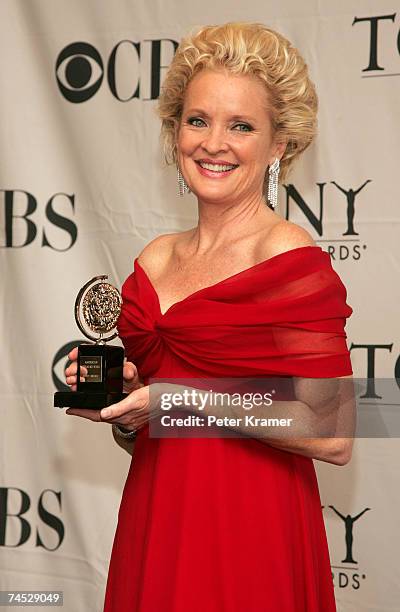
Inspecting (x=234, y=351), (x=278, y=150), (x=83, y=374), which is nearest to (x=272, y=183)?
(x=278, y=150)

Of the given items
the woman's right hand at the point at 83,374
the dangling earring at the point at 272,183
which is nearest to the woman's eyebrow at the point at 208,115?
the dangling earring at the point at 272,183

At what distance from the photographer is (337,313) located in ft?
4.87

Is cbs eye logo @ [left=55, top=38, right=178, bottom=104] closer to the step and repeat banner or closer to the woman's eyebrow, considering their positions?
the step and repeat banner

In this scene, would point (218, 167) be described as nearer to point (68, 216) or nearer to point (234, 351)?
point (234, 351)

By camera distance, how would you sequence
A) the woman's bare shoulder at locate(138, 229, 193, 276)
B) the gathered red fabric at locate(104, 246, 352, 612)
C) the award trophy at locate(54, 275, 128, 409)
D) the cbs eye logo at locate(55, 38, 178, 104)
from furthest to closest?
1. the cbs eye logo at locate(55, 38, 178, 104)
2. the woman's bare shoulder at locate(138, 229, 193, 276)
3. the award trophy at locate(54, 275, 128, 409)
4. the gathered red fabric at locate(104, 246, 352, 612)

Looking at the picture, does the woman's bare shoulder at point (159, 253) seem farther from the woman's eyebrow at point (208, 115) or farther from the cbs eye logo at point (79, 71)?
the cbs eye logo at point (79, 71)

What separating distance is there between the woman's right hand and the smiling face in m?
0.33

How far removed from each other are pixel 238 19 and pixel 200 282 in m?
1.09

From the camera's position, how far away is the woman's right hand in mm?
1624

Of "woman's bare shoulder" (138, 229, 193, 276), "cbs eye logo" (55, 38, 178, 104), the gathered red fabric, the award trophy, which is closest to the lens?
the gathered red fabric

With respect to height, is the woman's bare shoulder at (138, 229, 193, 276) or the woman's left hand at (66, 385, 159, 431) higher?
the woman's bare shoulder at (138, 229, 193, 276)

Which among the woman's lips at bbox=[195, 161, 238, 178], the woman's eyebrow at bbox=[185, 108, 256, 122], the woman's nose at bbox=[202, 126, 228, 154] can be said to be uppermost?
the woman's eyebrow at bbox=[185, 108, 256, 122]

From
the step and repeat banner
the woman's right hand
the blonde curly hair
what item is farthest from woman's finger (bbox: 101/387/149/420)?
the step and repeat banner

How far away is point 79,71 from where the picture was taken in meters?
2.53
